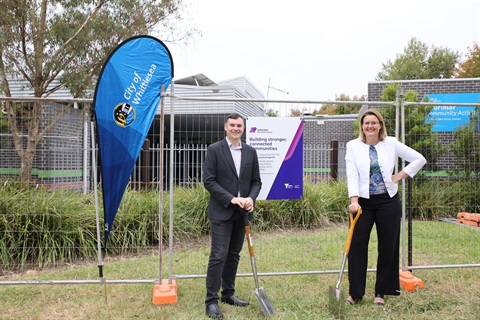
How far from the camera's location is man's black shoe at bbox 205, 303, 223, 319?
3668 millimetres

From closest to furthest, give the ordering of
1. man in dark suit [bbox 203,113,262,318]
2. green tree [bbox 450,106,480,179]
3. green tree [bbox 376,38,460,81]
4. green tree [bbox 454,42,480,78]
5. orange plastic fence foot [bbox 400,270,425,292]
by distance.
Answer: man in dark suit [bbox 203,113,262,318] < orange plastic fence foot [bbox 400,270,425,292] < green tree [bbox 450,106,480,179] < green tree [bbox 454,42,480,78] < green tree [bbox 376,38,460,81]

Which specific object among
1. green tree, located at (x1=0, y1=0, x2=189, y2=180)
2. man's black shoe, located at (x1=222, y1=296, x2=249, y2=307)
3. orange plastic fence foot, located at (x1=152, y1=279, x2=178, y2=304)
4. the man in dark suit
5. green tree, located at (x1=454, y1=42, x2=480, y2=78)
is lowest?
man's black shoe, located at (x1=222, y1=296, x2=249, y2=307)

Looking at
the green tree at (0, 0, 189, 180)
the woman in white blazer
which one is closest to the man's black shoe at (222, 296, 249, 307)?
the woman in white blazer

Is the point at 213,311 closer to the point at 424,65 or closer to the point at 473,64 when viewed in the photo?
the point at 473,64

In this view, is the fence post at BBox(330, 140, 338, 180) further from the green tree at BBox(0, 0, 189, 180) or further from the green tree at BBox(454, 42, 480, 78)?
the green tree at BBox(454, 42, 480, 78)

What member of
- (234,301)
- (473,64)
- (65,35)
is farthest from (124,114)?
(473,64)

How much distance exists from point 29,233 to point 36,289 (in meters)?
1.27

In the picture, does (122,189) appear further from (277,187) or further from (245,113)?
(245,113)

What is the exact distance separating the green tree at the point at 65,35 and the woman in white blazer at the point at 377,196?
6432 mm

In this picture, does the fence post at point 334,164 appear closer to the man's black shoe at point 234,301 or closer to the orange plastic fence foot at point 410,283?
the orange plastic fence foot at point 410,283

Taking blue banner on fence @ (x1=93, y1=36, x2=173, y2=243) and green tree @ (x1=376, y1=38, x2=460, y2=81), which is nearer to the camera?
blue banner on fence @ (x1=93, y1=36, x2=173, y2=243)

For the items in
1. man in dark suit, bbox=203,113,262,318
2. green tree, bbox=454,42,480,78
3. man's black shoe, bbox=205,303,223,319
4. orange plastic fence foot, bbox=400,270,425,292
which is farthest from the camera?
green tree, bbox=454,42,480,78

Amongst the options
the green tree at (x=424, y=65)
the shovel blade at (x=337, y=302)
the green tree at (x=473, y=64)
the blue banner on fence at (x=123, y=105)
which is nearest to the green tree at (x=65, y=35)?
the blue banner on fence at (x=123, y=105)

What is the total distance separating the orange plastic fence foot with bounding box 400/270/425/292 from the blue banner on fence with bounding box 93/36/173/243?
131 inches
